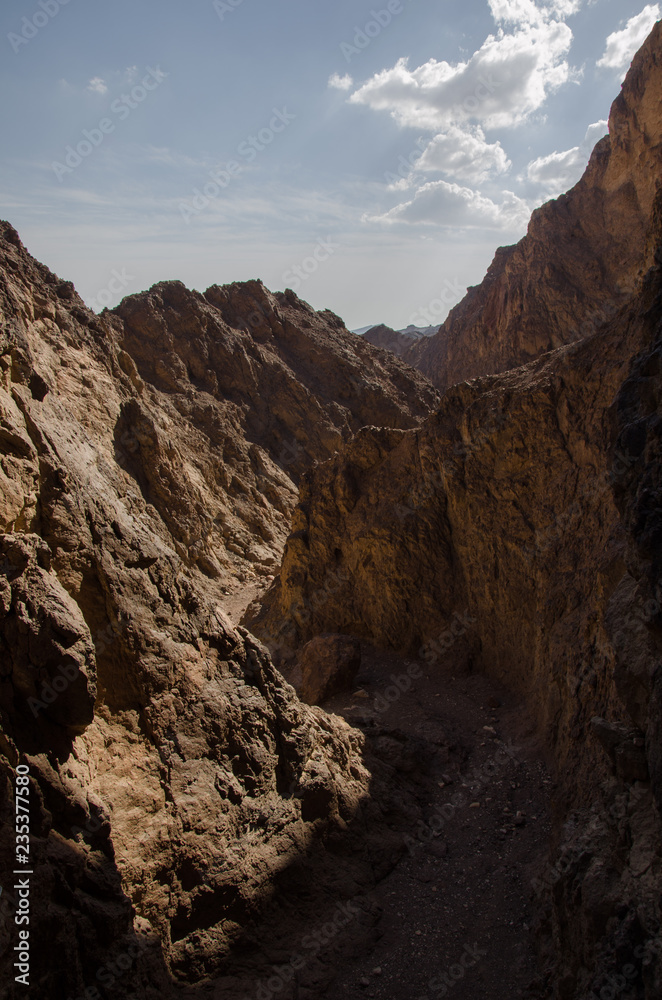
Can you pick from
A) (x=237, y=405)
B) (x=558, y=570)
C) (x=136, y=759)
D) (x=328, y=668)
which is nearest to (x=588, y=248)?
(x=237, y=405)

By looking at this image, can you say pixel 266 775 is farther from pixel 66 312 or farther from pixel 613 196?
pixel 613 196

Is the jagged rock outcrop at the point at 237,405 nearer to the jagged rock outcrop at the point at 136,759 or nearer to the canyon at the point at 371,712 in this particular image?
the canyon at the point at 371,712

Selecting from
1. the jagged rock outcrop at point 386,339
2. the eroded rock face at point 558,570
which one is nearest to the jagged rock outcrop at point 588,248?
the eroded rock face at point 558,570

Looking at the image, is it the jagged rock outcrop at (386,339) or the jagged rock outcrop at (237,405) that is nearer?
the jagged rock outcrop at (237,405)

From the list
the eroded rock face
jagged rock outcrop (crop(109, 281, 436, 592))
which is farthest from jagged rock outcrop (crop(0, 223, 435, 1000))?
jagged rock outcrop (crop(109, 281, 436, 592))

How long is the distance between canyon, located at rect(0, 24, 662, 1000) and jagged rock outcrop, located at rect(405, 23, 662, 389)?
17097mm

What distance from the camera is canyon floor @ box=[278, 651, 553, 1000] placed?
6.05 meters

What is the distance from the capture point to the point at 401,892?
7.32m

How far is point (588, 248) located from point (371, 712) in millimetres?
29303

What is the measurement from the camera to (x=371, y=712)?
1179 centimetres

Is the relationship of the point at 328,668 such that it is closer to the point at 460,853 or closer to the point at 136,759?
the point at 460,853

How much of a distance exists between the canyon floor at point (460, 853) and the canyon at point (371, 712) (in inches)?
1.5

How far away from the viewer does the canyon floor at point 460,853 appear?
6051 mm

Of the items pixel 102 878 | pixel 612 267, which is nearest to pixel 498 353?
pixel 612 267
